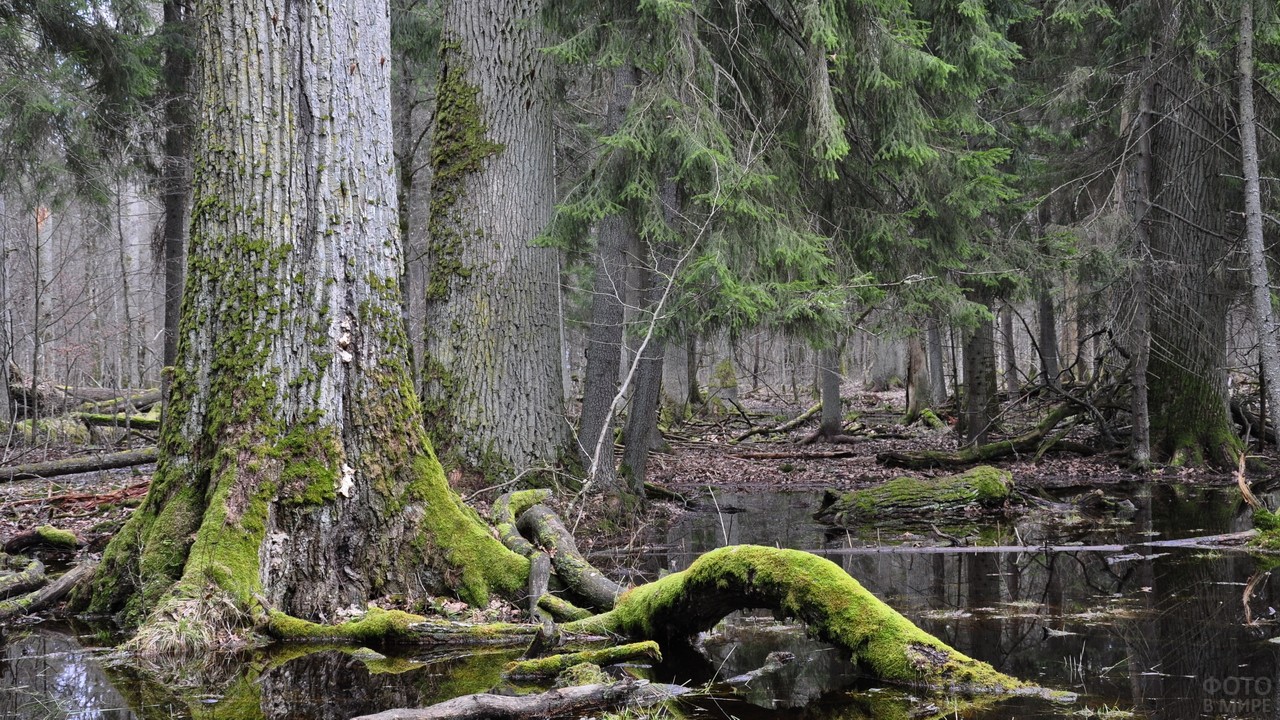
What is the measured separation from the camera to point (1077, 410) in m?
15.1

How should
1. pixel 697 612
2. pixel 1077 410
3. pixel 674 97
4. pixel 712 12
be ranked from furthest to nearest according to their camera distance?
pixel 1077 410, pixel 712 12, pixel 674 97, pixel 697 612

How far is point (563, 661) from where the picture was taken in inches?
167

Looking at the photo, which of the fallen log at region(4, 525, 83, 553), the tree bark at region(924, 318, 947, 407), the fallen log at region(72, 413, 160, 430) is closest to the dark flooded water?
the fallen log at region(4, 525, 83, 553)

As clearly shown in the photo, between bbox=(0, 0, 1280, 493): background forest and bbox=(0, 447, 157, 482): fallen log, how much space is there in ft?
3.51

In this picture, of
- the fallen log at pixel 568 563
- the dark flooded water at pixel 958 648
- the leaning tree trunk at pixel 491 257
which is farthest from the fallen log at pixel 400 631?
the leaning tree trunk at pixel 491 257

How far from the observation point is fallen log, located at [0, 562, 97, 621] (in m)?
5.51

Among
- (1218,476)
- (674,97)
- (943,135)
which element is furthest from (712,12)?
(1218,476)

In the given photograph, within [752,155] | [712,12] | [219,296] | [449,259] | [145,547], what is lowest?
[145,547]

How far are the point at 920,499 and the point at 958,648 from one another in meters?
5.25

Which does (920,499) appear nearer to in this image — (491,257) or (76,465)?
(491,257)

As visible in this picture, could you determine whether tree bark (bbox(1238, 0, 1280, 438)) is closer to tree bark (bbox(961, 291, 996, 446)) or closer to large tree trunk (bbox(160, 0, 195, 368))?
tree bark (bbox(961, 291, 996, 446))

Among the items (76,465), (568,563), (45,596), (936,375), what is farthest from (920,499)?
(936,375)

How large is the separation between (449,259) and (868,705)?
6.88 m

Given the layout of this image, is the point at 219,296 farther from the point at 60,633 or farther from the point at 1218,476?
the point at 1218,476
